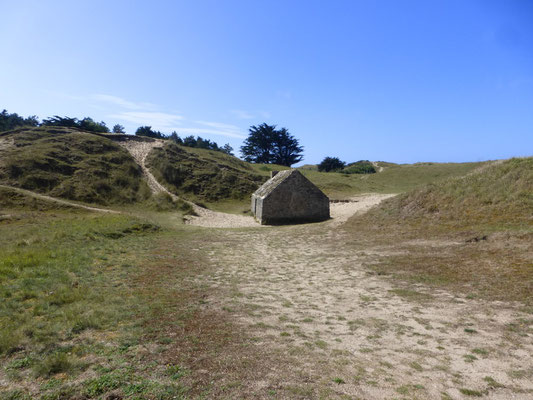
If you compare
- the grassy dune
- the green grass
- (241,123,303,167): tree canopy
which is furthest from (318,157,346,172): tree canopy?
the green grass

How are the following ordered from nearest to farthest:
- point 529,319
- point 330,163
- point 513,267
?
point 529,319
point 513,267
point 330,163

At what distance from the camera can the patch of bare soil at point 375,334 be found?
466cm

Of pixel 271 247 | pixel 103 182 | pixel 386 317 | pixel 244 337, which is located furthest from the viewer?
pixel 103 182

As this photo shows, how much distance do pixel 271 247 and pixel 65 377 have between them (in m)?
12.7

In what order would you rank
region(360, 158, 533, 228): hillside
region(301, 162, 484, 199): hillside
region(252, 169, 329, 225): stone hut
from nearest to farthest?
region(360, 158, 533, 228): hillside, region(252, 169, 329, 225): stone hut, region(301, 162, 484, 199): hillside

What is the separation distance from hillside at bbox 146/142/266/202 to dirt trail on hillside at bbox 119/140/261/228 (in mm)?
1006

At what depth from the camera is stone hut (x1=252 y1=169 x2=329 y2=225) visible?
27.8m

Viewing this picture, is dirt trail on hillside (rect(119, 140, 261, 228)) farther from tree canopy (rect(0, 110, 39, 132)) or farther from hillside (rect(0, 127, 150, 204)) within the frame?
tree canopy (rect(0, 110, 39, 132))

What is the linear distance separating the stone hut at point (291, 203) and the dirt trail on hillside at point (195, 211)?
160cm

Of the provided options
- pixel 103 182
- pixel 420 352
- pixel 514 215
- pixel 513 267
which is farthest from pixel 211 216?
pixel 420 352

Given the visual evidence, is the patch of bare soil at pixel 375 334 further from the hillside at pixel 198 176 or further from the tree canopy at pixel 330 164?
the tree canopy at pixel 330 164

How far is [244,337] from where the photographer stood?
6293mm

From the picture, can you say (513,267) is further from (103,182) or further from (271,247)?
(103,182)

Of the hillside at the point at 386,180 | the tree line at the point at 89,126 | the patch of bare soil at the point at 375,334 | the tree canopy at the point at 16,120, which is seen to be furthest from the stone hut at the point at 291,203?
the tree canopy at the point at 16,120
